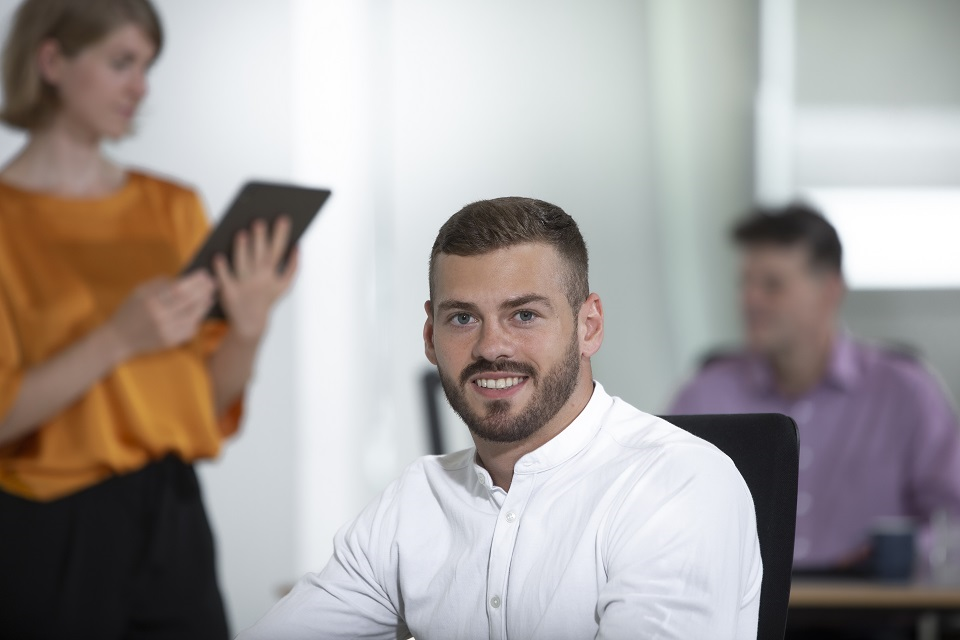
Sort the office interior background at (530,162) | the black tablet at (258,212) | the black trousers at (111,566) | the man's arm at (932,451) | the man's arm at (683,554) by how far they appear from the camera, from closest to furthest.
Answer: the man's arm at (683,554)
the black trousers at (111,566)
the black tablet at (258,212)
the man's arm at (932,451)
the office interior background at (530,162)

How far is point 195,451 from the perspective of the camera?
2.17 meters

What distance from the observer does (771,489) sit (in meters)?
1.35

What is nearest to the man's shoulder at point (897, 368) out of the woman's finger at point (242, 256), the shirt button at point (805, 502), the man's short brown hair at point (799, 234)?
the man's short brown hair at point (799, 234)

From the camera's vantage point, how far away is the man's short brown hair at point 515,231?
4.28 feet

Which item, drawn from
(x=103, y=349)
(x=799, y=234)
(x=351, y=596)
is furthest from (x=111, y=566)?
(x=799, y=234)

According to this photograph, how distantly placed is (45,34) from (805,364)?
1.84 metres

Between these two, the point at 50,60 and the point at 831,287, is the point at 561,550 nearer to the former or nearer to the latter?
the point at 50,60

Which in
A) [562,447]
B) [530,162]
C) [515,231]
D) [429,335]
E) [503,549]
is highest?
[530,162]

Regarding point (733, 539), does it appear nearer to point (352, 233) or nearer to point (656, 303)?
point (352, 233)

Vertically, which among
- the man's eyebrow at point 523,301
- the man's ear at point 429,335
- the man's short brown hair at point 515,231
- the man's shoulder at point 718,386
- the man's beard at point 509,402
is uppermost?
the man's short brown hair at point 515,231

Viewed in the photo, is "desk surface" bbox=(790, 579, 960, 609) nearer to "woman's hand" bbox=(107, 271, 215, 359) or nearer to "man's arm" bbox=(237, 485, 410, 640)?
"man's arm" bbox=(237, 485, 410, 640)

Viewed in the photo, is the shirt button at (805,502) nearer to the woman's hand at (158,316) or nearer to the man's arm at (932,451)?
the man's arm at (932,451)

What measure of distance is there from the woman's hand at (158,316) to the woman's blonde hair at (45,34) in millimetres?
440

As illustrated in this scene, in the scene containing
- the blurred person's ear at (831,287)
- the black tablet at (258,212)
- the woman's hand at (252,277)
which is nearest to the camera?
the black tablet at (258,212)
